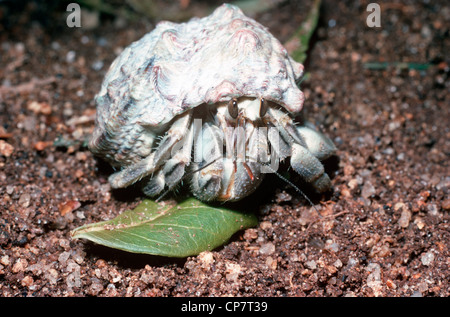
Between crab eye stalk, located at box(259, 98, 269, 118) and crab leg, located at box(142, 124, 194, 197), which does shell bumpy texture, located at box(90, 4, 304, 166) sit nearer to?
crab eye stalk, located at box(259, 98, 269, 118)

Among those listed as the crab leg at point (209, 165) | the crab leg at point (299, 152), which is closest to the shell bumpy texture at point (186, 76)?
the crab leg at point (299, 152)

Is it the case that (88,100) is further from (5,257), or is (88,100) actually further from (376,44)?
(376,44)

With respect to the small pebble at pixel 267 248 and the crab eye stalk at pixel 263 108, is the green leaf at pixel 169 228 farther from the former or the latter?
the crab eye stalk at pixel 263 108

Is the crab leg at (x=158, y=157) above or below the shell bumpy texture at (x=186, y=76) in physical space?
below

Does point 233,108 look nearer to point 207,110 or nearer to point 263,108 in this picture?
point 263,108

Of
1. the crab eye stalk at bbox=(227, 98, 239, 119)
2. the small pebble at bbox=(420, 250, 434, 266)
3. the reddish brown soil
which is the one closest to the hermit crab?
the crab eye stalk at bbox=(227, 98, 239, 119)

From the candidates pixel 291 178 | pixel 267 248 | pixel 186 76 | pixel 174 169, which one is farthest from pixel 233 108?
pixel 267 248
